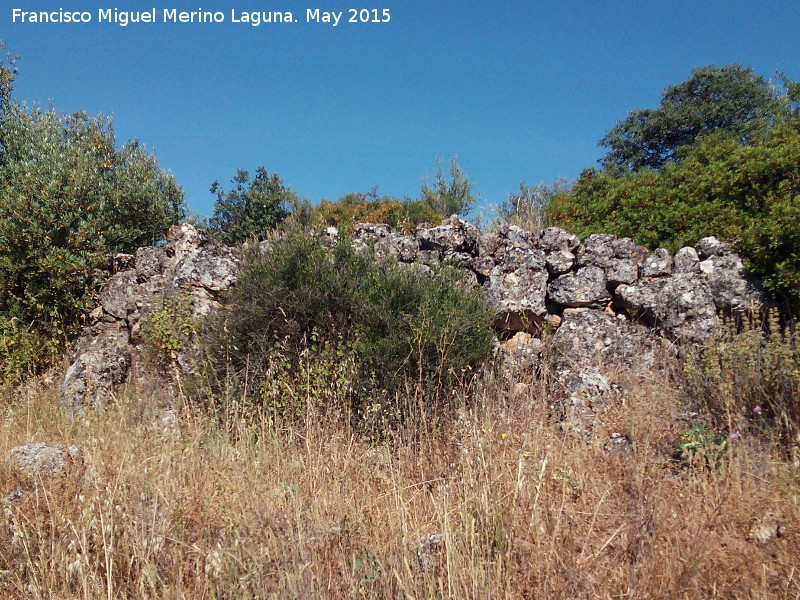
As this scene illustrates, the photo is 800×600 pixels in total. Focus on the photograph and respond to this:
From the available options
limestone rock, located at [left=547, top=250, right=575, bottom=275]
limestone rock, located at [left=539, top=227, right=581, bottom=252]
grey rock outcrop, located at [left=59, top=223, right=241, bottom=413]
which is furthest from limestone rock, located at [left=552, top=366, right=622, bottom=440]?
grey rock outcrop, located at [left=59, top=223, right=241, bottom=413]

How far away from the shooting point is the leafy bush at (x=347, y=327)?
16.1 ft

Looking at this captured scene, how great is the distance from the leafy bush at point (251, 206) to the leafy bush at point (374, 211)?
1133 millimetres

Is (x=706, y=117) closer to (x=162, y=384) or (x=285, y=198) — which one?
(x=285, y=198)

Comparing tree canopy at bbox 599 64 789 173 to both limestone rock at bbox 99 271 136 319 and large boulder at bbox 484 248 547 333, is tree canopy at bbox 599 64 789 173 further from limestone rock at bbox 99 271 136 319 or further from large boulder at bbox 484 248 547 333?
limestone rock at bbox 99 271 136 319

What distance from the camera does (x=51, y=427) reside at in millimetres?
5637

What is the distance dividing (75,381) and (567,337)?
5741mm

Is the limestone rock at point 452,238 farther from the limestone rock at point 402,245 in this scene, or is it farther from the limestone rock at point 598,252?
the limestone rock at point 598,252

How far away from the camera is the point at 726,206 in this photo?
6.95 metres

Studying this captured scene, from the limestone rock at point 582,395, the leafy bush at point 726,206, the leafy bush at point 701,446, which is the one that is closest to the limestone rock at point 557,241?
the leafy bush at point 726,206

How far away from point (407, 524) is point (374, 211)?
13.6 meters

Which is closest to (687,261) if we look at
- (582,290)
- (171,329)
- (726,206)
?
(582,290)

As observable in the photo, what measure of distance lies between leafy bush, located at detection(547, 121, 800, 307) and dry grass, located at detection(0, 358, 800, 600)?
2633 mm

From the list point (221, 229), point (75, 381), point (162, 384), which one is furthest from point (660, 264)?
point (221, 229)

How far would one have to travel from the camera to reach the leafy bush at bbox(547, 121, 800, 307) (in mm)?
5531
